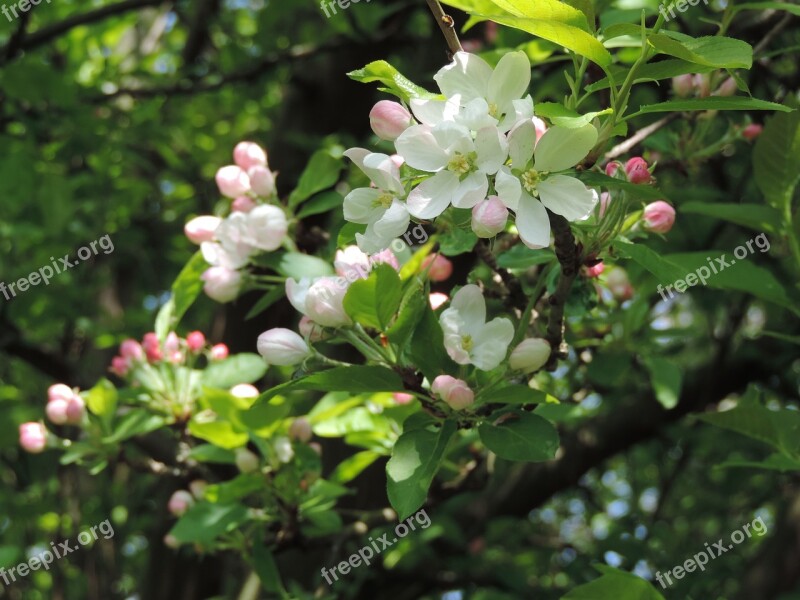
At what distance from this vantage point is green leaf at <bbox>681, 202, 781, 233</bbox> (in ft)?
4.86

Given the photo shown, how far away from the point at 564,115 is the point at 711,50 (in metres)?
0.16

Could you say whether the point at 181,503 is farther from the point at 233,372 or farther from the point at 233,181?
the point at 233,181

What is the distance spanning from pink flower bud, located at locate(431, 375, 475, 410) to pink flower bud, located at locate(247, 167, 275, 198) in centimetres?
55

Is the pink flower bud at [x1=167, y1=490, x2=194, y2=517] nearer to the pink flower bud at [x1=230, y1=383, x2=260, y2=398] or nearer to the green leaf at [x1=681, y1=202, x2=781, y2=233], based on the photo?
the pink flower bud at [x1=230, y1=383, x2=260, y2=398]

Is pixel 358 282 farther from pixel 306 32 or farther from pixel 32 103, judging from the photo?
pixel 306 32

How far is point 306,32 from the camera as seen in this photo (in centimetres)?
350

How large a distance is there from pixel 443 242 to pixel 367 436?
0.58 metres

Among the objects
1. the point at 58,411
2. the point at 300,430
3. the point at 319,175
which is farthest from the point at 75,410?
the point at 319,175

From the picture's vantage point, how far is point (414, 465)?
3.61 feet

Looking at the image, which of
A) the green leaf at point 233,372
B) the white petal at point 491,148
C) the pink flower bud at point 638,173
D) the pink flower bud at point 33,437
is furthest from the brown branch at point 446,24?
the pink flower bud at point 33,437

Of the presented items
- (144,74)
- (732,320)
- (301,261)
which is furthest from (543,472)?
(144,74)

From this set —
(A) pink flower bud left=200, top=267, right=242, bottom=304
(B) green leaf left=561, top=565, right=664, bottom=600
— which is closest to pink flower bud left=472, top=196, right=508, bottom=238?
(B) green leaf left=561, top=565, right=664, bottom=600

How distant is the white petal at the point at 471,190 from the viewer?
0.94 m

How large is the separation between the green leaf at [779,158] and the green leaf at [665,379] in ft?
1.45
